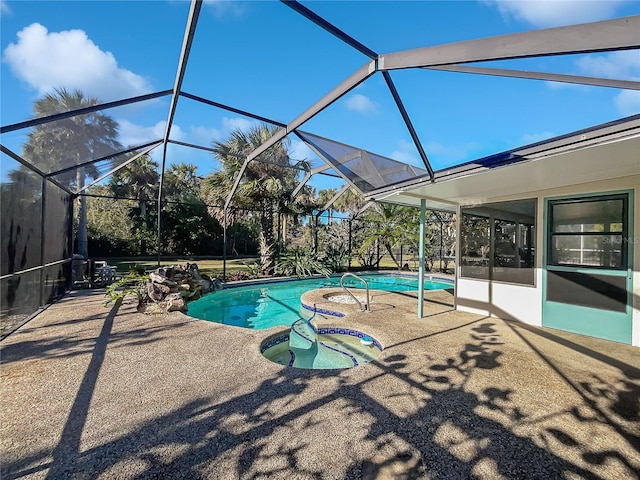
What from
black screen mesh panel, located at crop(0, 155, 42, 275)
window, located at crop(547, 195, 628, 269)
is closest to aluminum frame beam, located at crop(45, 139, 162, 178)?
black screen mesh panel, located at crop(0, 155, 42, 275)

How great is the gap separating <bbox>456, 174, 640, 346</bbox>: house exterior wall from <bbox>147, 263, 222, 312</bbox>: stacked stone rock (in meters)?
6.28

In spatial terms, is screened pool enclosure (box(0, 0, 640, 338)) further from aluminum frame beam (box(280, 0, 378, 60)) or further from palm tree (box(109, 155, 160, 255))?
palm tree (box(109, 155, 160, 255))

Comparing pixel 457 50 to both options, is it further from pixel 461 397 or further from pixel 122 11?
pixel 122 11

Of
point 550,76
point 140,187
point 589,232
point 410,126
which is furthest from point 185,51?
point 140,187

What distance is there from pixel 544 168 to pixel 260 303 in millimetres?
7860

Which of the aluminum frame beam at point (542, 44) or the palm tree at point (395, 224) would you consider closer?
the aluminum frame beam at point (542, 44)

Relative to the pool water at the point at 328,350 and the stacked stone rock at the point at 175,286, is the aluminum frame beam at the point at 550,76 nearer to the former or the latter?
the pool water at the point at 328,350

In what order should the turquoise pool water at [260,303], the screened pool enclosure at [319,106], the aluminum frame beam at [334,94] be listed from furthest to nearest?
the turquoise pool water at [260,303]
the aluminum frame beam at [334,94]
the screened pool enclosure at [319,106]

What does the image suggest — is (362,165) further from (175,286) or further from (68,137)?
(68,137)

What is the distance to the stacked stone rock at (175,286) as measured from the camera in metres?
6.46

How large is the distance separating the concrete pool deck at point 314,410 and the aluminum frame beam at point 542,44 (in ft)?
9.23

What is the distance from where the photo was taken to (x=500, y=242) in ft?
19.6

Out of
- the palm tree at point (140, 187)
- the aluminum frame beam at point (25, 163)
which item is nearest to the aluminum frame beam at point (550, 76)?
the aluminum frame beam at point (25, 163)

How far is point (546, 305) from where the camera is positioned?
17.3 feet
